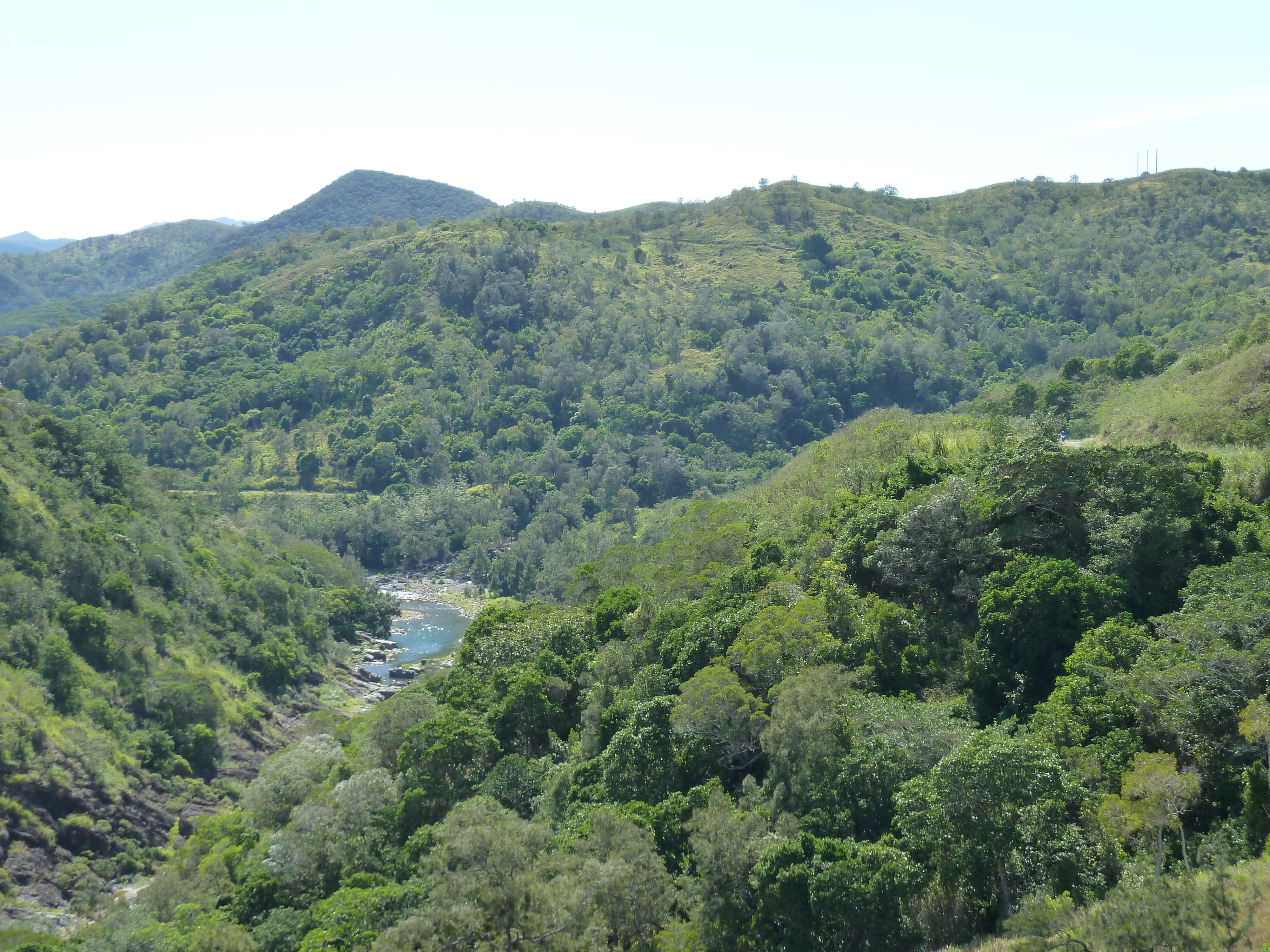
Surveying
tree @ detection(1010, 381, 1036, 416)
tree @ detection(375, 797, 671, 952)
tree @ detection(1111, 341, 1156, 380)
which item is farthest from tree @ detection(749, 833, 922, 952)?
tree @ detection(1111, 341, 1156, 380)

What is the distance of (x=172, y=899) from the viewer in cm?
3822

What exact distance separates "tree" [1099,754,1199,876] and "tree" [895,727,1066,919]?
1.15 metres

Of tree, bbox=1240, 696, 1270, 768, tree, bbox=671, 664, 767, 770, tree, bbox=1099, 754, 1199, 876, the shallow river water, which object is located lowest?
the shallow river water

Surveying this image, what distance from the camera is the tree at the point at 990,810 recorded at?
22.8 metres

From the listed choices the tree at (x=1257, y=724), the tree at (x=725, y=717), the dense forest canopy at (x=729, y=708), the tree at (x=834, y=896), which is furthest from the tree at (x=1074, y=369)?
the tree at (x=834, y=896)

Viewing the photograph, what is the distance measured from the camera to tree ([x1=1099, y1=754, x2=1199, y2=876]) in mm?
21656

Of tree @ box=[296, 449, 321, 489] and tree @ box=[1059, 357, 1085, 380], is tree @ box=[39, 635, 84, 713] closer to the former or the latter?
tree @ box=[1059, 357, 1085, 380]

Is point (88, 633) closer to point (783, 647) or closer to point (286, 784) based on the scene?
point (286, 784)

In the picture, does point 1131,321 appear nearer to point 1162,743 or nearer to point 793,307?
point 793,307

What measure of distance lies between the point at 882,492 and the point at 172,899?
3120 cm

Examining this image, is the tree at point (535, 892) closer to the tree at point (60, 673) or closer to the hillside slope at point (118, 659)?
the hillside slope at point (118, 659)

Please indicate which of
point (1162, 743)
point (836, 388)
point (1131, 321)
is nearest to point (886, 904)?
point (1162, 743)

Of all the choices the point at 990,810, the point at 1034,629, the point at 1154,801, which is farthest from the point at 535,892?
the point at 1034,629

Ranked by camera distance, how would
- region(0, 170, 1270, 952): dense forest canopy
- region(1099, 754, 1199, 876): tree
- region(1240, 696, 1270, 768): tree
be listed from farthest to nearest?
region(0, 170, 1270, 952): dense forest canopy → region(1099, 754, 1199, 876): tree → region(1240, 696, 1270, 768): tree
